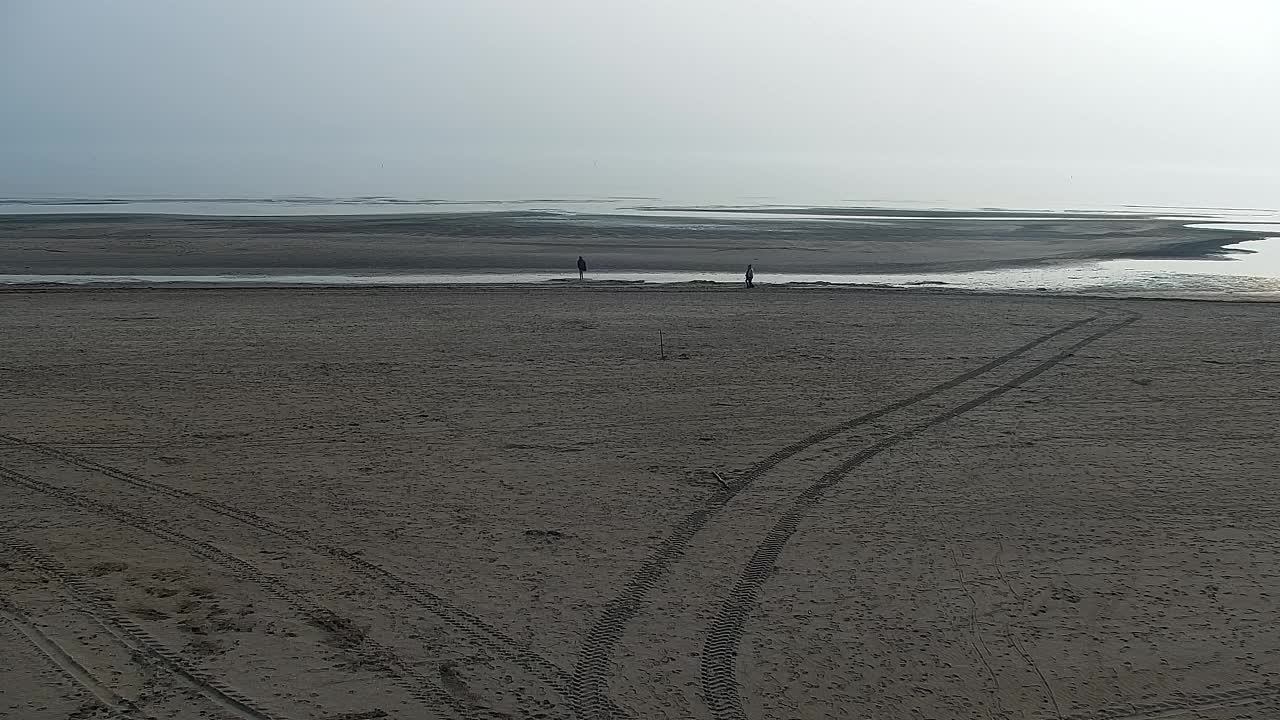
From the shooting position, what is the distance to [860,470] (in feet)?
41.7

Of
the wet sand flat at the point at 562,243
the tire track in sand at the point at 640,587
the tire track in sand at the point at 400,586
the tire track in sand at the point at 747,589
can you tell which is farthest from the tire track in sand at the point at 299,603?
the wet sand flat at the point at 562,243

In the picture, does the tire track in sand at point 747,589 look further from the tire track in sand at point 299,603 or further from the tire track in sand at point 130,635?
the tire track in sand at point 130,635

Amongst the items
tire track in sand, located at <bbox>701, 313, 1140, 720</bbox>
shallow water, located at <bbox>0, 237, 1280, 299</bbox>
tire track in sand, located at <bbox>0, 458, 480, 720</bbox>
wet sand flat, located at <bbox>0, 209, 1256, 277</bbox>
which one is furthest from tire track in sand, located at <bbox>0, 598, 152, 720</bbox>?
wet sand flat, located at <bbox>0, 209, 1256, 277</bbox>

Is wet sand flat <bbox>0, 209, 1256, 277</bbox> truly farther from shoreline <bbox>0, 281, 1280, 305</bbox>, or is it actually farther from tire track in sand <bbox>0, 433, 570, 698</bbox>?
tire track in sand <bbox>0, 433, 570, 698</bbox>

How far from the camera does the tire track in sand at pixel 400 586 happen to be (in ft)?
26.0

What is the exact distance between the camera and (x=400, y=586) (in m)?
9.27

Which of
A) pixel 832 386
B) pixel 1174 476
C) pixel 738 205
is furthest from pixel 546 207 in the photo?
pixel 1174 476

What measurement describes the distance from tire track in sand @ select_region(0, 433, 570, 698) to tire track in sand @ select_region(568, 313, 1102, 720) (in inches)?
8.3

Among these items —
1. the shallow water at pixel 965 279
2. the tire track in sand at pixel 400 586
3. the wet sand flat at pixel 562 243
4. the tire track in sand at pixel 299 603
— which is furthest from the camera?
the wet sand flat at pixel 562 243

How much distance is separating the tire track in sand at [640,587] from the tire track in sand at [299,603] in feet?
2.85

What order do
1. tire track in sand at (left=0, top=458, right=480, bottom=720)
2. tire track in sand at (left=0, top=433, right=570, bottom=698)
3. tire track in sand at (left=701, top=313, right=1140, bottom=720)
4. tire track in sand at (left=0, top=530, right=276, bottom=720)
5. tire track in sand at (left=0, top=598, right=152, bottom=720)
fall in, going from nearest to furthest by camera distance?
tire track in sand at (left=0, top=598, right=152, bottom=720) → tire track in sand at (left=0, top=530, right=276, bottom=720) → tire track in sand at (left=0, top=458, right=480, bottom=720) → tire track in sand at (left=701, top=313, right=1140, bottom=720) → tire track in sand at (left=0, top=433, right=570, bottom=698)

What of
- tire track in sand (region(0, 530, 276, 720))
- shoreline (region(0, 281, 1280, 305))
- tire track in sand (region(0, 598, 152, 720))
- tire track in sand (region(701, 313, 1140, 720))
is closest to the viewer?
tire track in sand (region(0, 598, 152, 720))

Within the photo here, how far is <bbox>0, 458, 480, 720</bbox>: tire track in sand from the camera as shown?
7488 millimetres

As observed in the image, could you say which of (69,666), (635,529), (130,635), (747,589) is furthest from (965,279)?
(69,666)
